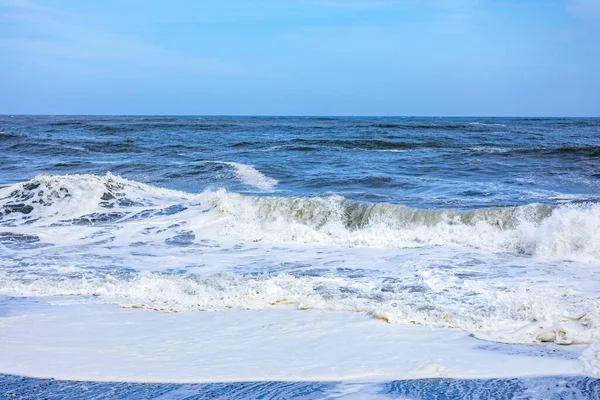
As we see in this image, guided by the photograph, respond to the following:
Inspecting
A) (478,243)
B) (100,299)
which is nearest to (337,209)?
(478,243)

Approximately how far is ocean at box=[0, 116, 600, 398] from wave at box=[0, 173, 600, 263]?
0.04 metres

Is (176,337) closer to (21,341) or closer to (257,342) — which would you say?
(257,342)

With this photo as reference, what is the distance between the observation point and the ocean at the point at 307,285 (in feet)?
13.9

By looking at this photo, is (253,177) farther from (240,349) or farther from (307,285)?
(240,349)

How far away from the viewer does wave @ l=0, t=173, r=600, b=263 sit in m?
9.12

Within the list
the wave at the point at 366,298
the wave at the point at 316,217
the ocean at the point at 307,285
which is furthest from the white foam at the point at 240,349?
the wave at the point at 316,217

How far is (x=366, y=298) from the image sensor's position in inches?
249

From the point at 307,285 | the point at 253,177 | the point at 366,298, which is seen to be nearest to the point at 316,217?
the point at 307,285

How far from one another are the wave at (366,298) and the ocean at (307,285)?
0.03 metres

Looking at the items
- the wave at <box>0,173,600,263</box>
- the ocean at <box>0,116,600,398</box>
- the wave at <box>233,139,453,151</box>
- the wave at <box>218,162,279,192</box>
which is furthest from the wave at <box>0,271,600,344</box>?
the wave at <box>233,139,453,151</box>

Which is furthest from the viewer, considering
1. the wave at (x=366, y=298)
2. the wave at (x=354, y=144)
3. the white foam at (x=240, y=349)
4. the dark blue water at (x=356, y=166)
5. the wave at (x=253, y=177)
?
the wave at (x=354, y=144)

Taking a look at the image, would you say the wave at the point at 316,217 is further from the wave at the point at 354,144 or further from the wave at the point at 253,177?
the wave at the point at 354,144

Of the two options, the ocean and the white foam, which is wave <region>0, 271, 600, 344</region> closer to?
the ocean

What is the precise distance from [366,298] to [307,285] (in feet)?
2.71
